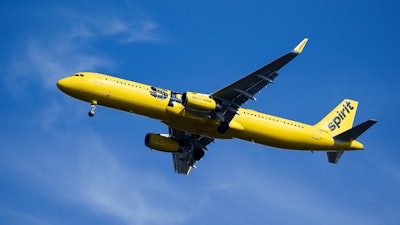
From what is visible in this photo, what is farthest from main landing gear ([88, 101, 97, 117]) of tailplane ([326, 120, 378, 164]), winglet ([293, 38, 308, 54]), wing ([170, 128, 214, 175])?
tailplane ([326, 120, 378, 164])

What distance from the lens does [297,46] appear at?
59969 mm

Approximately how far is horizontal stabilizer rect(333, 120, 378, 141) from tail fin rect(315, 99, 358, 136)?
1.64 metres

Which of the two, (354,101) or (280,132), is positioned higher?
(354,101)

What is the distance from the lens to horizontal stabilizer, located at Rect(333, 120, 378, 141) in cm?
6712

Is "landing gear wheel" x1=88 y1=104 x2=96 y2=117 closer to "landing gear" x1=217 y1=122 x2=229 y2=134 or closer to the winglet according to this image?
"landing gear" x1=217 y1=122 x2=229 y2=134

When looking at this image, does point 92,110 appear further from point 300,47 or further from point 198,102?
point 300,47

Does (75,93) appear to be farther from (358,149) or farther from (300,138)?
(358,149)

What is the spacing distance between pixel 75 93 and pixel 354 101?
30404 mm

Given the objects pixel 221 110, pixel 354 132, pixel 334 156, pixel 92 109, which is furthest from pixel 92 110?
pixel 354 132

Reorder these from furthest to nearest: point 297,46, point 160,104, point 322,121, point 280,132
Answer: point 322,121 → point 280,132 → point 160,104 → point 297,46

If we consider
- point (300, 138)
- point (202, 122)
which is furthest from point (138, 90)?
point (300, 138)

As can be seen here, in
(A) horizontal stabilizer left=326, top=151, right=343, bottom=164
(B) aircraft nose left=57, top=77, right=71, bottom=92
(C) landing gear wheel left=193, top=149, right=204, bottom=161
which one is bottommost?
(A) horizontal stabilizer left=326, top=151, right=343, bottom=164

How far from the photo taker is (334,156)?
2820 inches

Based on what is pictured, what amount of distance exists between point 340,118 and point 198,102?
60.2ft
